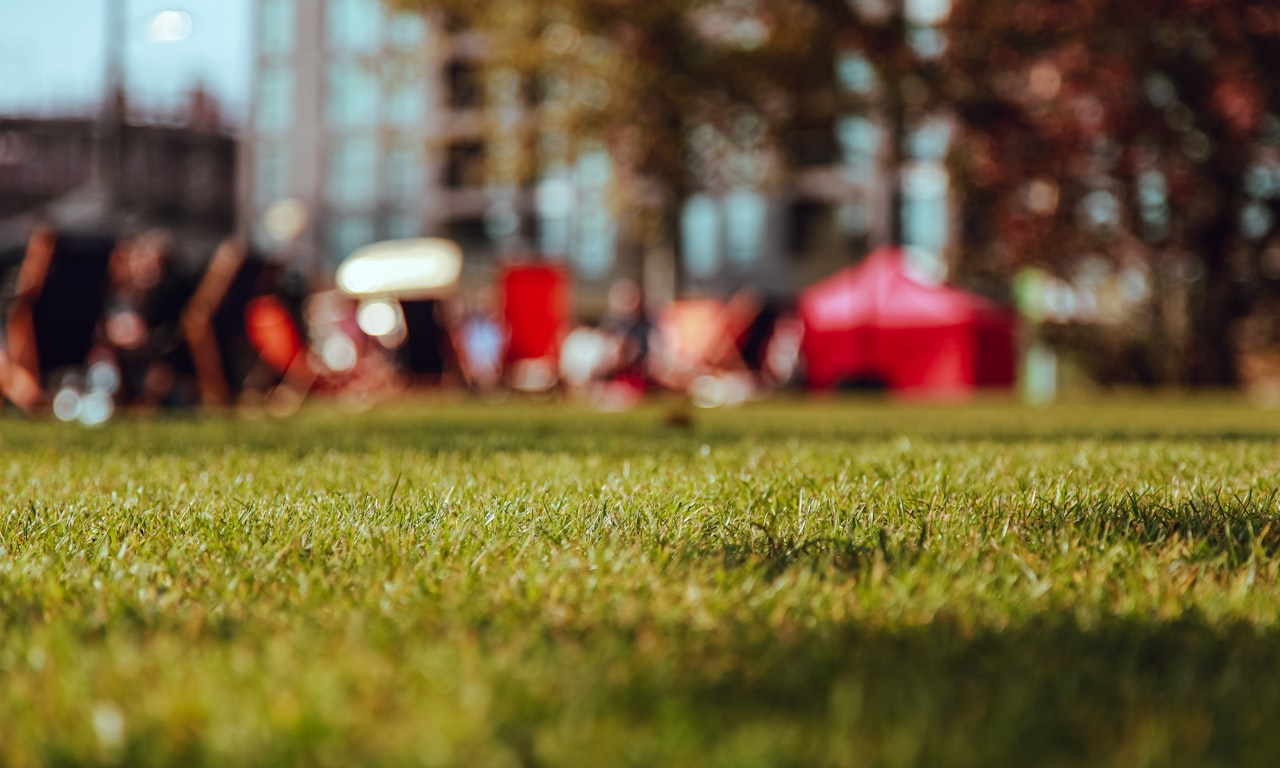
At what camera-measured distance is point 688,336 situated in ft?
77.6

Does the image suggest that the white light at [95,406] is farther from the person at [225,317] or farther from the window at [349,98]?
the window at [349,98]

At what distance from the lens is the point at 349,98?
2420 inches

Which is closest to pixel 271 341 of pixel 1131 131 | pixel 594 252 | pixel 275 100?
pixel 1131 131

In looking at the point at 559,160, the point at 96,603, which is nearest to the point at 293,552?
the point at 96,603

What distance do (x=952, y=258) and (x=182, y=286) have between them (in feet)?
51.0

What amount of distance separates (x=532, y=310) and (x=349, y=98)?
42.8 m

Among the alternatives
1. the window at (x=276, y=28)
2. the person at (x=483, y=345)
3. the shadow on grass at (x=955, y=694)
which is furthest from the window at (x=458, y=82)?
the shadow on grass at (x=955, y=694)

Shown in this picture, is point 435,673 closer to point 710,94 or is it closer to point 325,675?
point 325,675

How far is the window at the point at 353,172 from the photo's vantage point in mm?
61219

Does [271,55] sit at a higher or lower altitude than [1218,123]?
higher

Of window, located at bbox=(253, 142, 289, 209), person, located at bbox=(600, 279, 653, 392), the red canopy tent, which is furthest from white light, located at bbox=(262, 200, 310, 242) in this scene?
person, located at bbox=(600, 279, 653, 392)

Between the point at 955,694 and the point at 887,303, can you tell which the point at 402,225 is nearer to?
the point at 887,303

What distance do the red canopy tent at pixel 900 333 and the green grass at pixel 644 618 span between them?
1749cm

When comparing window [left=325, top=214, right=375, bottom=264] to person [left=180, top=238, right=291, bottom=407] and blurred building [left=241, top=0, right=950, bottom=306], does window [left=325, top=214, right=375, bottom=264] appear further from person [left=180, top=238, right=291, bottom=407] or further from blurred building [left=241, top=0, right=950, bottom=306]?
person [left=180, top=238, right=291, bottom=407]
